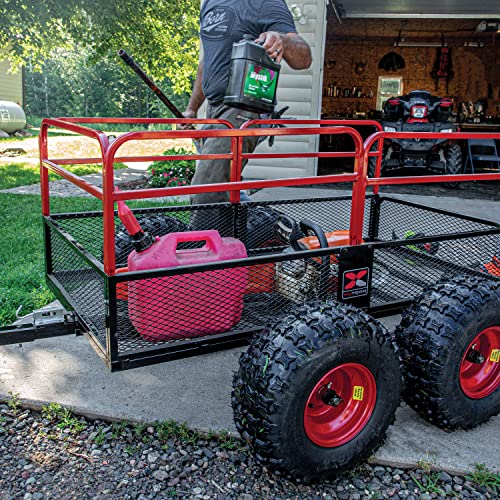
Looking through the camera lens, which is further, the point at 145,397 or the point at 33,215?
the point at 33,215

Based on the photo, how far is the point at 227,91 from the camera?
344cm

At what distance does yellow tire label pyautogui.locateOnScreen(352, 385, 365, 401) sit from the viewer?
2.14m

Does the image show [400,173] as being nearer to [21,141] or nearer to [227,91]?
[227,91]

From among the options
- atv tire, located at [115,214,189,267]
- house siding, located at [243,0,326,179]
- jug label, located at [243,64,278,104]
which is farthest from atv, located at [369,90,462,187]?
atv tire, located at [115,214,189,267]

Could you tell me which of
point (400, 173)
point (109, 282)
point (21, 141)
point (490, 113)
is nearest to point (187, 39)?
point (400, 173)

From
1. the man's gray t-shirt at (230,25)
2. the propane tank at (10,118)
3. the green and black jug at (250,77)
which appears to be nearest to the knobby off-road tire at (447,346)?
the green and black jug at (250,77)

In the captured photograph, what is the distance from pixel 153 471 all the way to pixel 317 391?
666 millimetres

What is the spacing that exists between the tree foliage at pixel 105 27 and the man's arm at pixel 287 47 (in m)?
6.54

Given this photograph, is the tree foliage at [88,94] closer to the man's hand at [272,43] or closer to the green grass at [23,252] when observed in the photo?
the green grass at [23,252]

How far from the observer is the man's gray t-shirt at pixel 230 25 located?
367cm

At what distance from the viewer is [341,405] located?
218cm

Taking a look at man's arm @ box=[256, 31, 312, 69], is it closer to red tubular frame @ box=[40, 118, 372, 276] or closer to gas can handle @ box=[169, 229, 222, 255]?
red tubular frame @ box=[40, 118, 372, 276]

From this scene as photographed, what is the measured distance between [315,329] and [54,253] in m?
1.44

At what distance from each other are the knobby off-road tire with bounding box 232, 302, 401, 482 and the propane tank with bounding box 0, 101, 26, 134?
18.2m
